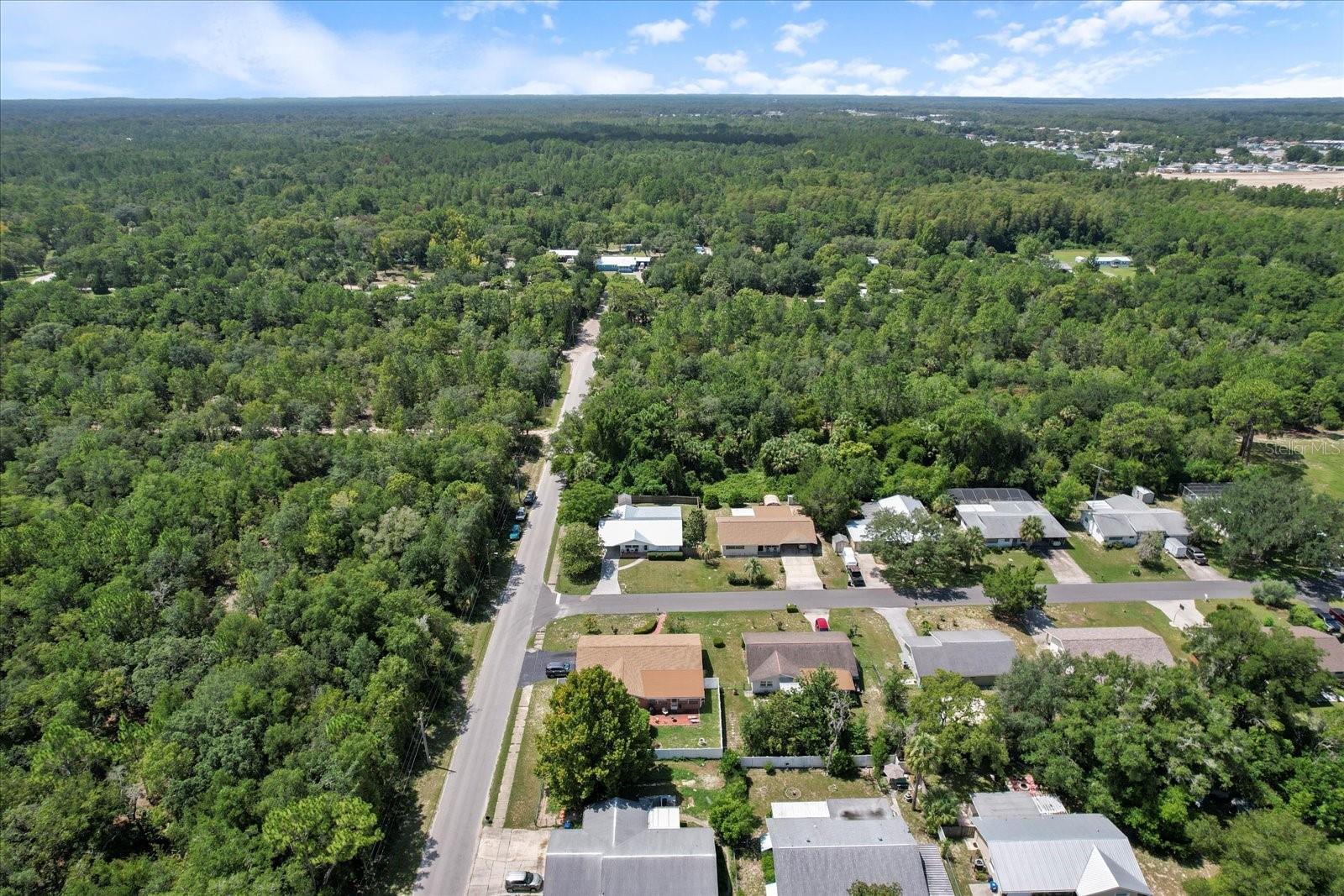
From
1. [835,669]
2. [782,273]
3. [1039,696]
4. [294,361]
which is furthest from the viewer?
[782,273]

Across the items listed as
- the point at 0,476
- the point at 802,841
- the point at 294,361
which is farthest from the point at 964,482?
the point at 0,476

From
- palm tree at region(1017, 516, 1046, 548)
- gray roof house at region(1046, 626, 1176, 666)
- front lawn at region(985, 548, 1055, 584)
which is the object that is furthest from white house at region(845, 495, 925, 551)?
gray roof house at region(1046, 626, 1176, 666)

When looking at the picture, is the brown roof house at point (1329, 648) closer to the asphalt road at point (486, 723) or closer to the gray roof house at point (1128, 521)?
the gray roof house at point (1128, 521)

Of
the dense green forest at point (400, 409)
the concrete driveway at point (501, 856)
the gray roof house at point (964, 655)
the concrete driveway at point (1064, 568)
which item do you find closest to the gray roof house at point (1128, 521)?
the concrete driveway at point (1064, 568)

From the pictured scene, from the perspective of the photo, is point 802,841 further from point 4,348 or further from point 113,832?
point 4,348

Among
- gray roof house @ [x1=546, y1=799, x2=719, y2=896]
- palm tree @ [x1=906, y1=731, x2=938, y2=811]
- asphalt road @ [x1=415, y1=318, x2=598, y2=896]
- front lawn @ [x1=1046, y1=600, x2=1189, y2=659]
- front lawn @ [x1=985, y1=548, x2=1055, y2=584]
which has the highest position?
palm tree @ [x1=906, y1=731, x2=938, y2=811]

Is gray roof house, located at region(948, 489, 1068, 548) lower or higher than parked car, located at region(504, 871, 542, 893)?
higher

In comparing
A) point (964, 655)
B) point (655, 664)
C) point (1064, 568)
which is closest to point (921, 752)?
point (964, 655)

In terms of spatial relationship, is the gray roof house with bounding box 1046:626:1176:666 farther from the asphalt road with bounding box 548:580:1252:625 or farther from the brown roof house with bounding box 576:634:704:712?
the brown roof house with bounding box 576:634:704:712
